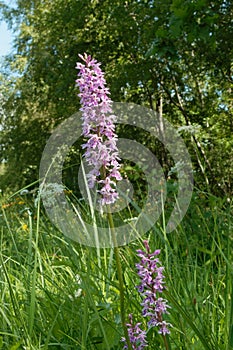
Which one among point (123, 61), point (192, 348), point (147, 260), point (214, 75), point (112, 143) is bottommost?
point (192, 348)

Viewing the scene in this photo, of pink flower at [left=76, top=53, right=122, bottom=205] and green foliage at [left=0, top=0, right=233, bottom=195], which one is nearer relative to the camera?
pink flower at [left=76, top=53, right=122, bottom=205]

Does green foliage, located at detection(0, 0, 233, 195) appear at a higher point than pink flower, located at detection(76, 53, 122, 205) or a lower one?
higher

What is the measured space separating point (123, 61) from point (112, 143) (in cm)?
1136

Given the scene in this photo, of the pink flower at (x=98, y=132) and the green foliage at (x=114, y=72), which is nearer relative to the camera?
the pink flower at (x=98, y=132)

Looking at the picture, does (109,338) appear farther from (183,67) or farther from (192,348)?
(183,67)

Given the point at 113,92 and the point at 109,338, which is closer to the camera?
the point at 109,338

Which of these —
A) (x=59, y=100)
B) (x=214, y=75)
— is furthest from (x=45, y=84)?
(x=214, y=75)

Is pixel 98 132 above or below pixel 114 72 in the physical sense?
below

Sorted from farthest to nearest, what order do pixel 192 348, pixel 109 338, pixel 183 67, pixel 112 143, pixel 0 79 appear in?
1. pixel 0 79
2. pixel 183 67
3. pixel 109 338
4. pixel 192 348
5. pixel 112 143

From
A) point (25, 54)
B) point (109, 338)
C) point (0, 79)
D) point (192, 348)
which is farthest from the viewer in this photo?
point (0, 79)

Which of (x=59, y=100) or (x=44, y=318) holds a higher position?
(x=59, y=100)

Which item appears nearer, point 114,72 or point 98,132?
point 98,132

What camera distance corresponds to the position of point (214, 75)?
1079cm

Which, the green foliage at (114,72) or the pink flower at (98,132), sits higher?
the green foliage at (114,72)
